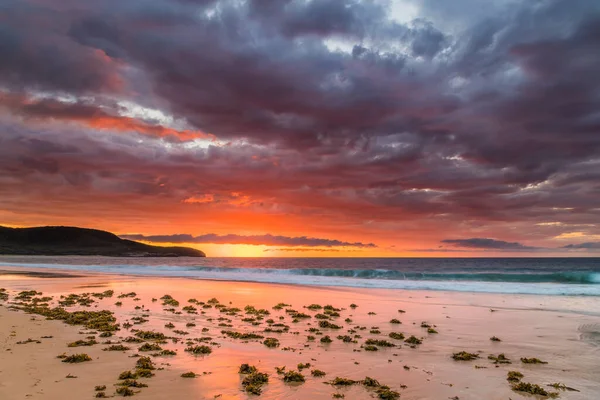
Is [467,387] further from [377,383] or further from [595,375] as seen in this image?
[595,375]

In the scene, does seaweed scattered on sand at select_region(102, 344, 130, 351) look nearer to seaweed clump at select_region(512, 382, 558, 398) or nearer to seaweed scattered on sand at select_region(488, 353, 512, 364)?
seaweed clump at select_region(512, 382, 558, 398)

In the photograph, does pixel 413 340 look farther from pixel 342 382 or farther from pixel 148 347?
pixel 148 347

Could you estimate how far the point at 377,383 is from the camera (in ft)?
26.9

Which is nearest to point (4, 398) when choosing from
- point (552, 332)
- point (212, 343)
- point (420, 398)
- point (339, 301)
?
point (212, 343)

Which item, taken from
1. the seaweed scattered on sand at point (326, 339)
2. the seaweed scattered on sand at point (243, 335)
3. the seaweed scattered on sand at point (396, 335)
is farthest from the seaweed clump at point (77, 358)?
the seaweed scattered on sand at point (396, 335)

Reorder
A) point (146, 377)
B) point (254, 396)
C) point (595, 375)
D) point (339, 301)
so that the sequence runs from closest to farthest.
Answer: point (254, 396) → point (146, 377) → point (595, 375) → point (339, 301)

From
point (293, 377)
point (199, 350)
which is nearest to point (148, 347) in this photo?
point (199, 350)

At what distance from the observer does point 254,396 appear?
7.32 meters

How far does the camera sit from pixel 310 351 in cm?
1096

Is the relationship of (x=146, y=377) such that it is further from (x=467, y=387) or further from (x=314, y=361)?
(x=467, y=387)

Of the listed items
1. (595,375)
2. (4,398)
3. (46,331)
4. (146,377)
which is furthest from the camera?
(46,331)

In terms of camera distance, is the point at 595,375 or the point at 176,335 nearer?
the point at 595,375

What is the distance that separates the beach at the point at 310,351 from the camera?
782 centimetres

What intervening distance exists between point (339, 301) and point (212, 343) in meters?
13.0
